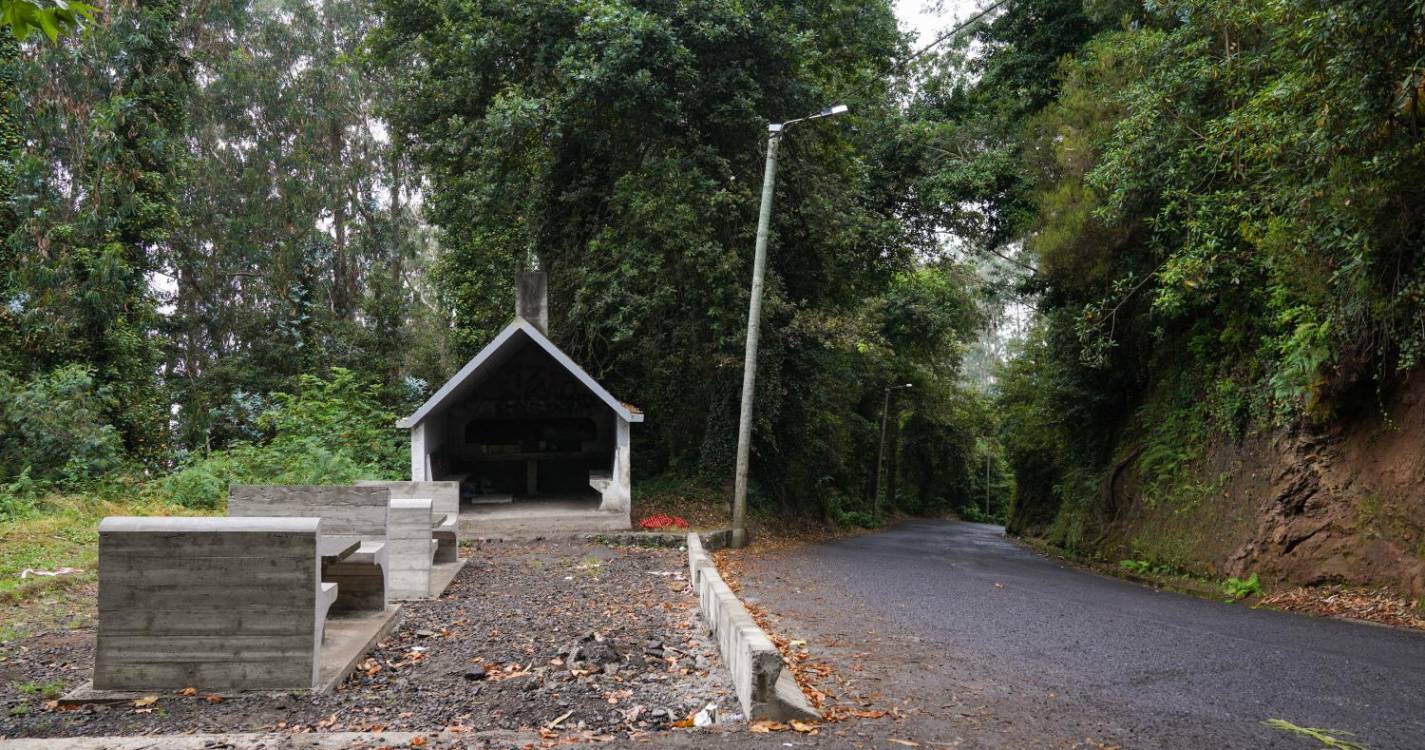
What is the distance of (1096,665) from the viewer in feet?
18.0


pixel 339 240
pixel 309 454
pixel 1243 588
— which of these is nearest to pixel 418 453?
pixel 309 454

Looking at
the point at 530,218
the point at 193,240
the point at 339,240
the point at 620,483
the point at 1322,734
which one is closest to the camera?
the point at 1322,734

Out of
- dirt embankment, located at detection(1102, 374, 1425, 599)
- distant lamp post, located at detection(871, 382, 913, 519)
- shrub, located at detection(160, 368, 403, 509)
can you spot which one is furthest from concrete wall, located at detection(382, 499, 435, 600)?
distant lamp post, located at detection(871, 382, 913, 519)

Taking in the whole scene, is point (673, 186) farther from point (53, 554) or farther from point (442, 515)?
point (53, 554)

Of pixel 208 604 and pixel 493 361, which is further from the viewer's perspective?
pixel 493 361

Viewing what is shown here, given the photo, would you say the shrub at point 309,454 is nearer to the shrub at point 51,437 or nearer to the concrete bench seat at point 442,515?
the shrub at point 51,437

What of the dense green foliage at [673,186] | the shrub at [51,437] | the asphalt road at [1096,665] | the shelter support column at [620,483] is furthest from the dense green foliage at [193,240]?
the asphalt road at [1096,665]

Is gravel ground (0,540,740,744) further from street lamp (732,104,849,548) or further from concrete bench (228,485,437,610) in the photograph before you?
street lamp (732,104,849,548)

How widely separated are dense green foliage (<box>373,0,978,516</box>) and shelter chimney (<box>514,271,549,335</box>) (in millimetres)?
1008

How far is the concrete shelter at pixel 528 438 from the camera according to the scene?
544 inches

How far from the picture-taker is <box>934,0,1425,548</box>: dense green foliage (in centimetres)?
764

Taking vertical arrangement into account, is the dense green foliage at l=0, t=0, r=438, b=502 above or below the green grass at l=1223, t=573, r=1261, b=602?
above

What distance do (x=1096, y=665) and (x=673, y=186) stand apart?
37.5ft

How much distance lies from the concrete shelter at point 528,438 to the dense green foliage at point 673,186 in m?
1.28
